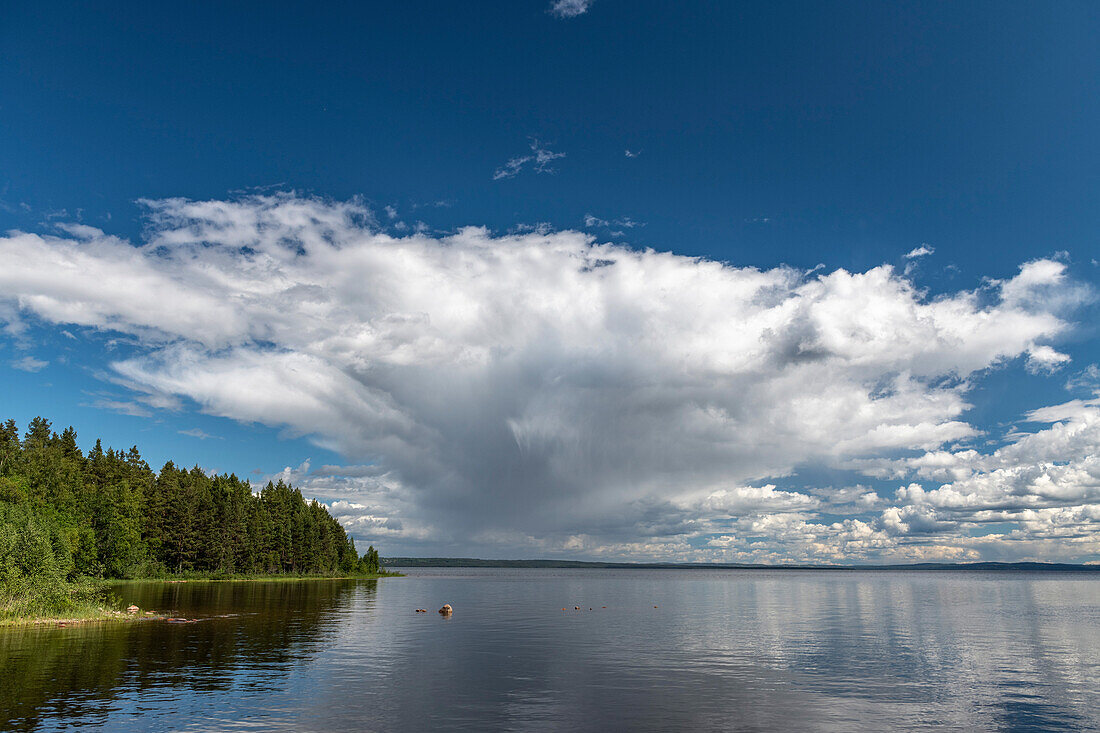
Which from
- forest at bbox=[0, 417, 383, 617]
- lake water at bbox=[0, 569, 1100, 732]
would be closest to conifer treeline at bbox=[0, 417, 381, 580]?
forest at bbox=[0, 417, 383, 617]

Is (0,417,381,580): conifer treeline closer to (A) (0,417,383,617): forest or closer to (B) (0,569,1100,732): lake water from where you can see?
(A) (0,417,383,617): forest

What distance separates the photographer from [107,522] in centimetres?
13825

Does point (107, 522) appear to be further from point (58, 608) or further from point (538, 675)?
point (538, 675)

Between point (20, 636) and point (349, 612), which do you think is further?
point (349, 612)

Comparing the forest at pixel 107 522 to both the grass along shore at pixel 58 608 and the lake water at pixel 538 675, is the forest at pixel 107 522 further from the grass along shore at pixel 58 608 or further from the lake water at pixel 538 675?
the lake water at pixel 538 675

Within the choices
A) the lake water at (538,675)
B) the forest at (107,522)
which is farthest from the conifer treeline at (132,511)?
the lake water at (538,675)

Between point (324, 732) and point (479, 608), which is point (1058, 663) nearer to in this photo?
point (324, 732)

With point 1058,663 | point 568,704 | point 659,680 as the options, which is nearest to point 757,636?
point 1058,663

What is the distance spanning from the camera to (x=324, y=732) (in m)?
33.3

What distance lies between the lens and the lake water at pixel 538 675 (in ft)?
122

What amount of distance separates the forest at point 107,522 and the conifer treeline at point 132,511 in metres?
0.25

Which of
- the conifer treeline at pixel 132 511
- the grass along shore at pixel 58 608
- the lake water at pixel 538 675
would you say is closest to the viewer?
the lake water at pixel 538 675

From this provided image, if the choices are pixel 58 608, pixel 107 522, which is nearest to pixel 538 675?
pixel 58 608

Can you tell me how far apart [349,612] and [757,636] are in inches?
2246
